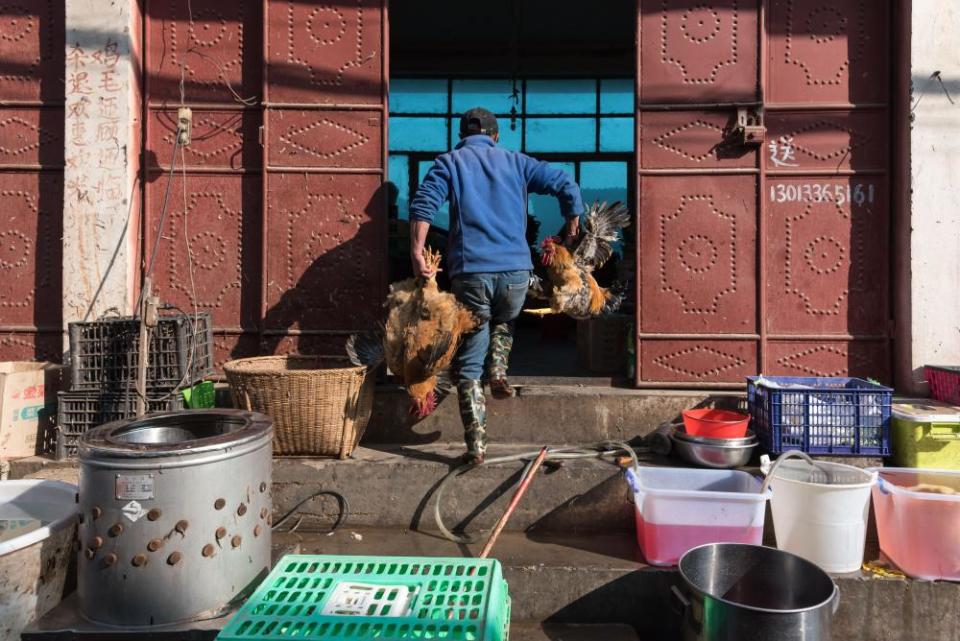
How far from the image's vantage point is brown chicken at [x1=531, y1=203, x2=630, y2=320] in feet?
15.5

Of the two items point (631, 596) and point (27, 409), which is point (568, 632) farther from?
point (27, 409)

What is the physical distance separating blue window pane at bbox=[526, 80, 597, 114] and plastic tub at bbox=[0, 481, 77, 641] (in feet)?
32.9

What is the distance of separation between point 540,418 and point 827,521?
2.02 m

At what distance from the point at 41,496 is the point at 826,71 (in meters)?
6.24

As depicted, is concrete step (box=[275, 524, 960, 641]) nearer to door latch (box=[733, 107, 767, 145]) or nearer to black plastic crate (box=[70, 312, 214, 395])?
black plastic crate (box=[70, 312, 214, 395])

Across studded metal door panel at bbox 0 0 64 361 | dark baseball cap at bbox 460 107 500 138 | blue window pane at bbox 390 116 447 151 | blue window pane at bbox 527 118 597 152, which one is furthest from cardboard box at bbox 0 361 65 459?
blue window pane at bbox 527 118 597 152

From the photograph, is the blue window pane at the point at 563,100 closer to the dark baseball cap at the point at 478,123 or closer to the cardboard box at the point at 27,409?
the dark baseball cap at the point at 478,123

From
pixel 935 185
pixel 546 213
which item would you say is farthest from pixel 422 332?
pixel 546 213

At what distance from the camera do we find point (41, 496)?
348 centimetres

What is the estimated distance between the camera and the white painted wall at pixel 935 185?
16.3 ft

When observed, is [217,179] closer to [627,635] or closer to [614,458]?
[614,458]

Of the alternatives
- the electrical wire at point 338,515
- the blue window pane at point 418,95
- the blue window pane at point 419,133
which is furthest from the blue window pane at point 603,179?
the electrical wire at point 338,515

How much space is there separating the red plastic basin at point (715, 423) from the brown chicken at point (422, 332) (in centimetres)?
165

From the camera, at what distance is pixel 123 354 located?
14.9 ft
